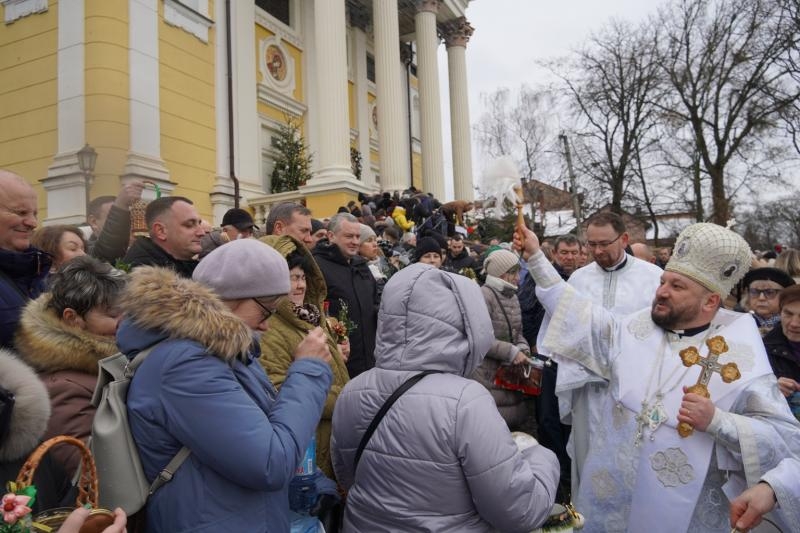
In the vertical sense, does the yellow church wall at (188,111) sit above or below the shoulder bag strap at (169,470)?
above

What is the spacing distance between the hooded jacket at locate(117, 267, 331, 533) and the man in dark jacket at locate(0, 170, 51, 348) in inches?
51.3

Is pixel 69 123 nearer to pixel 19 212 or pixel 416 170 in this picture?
pixel 19 212

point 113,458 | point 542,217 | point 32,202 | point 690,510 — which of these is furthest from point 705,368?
point 542,217

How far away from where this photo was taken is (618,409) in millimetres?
2635

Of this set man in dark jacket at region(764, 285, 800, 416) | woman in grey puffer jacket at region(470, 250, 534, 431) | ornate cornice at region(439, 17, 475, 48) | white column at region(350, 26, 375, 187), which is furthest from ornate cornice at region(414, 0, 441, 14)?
man in dark jacket at region(764, 285, 800, 416)

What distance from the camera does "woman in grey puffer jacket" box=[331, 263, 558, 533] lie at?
175 centimetres

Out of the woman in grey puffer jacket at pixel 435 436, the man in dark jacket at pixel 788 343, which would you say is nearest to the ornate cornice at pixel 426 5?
the man in dark jacket at pixel 788 343

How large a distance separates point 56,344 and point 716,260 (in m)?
2.65

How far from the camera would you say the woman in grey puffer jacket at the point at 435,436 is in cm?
175

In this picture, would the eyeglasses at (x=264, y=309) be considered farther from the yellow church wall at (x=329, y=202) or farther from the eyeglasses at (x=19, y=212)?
the yellow church wall at (x=329, y=202)

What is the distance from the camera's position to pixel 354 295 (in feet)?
13.3

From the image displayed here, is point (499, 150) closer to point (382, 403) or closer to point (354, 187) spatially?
point (354, 187)

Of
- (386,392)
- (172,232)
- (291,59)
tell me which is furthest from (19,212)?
(291,59)

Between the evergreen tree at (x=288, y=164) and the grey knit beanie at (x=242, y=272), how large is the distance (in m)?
14.2
